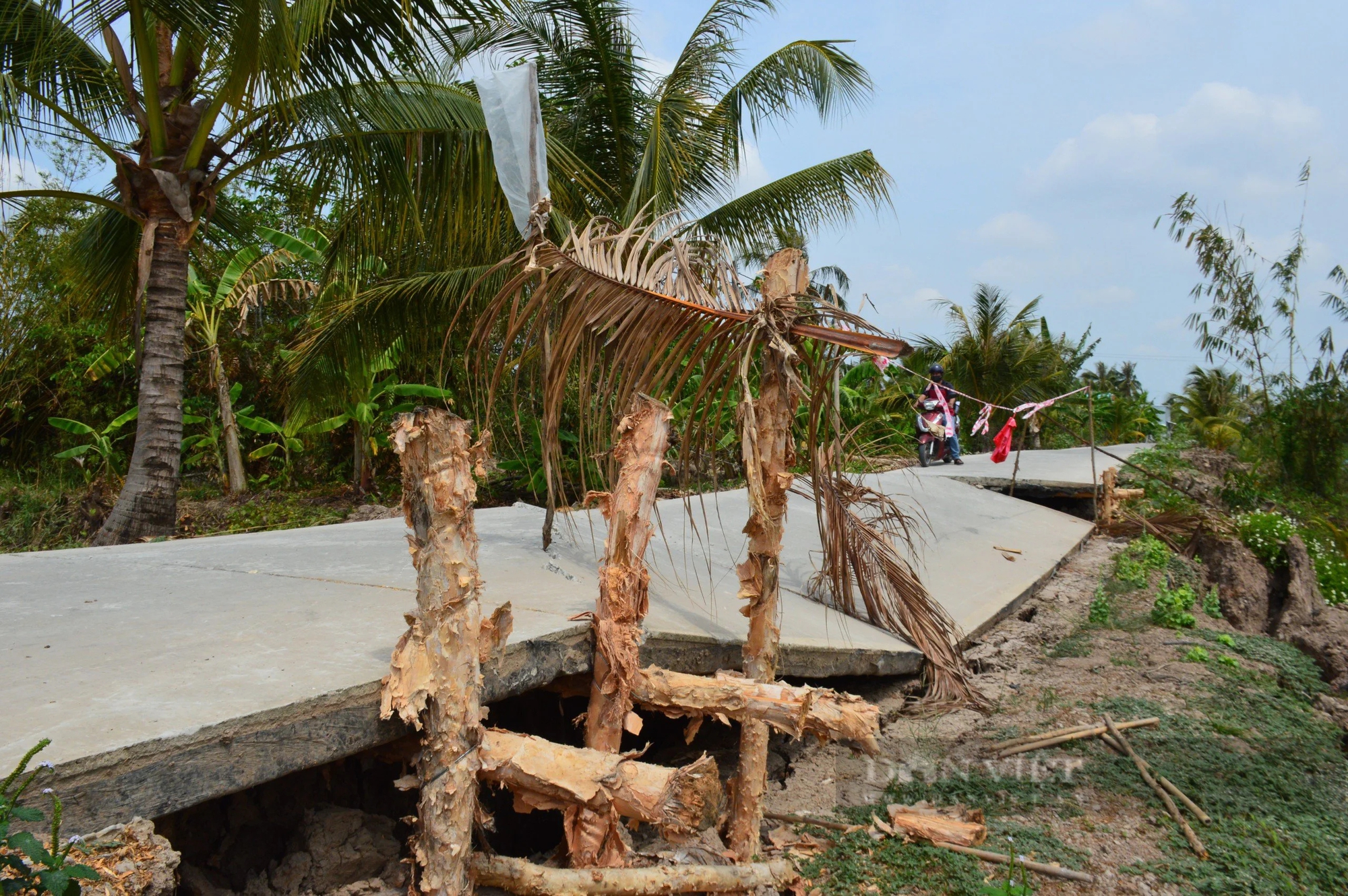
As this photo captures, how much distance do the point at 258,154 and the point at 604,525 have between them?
399cm

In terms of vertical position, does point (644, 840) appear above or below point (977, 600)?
below

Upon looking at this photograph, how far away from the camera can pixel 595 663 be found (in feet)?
9.69

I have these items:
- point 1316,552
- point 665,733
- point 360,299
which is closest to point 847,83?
point 360,299

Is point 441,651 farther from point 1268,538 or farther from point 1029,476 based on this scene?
point 1029,476

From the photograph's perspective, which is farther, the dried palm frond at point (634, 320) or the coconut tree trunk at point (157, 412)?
the coconut tree trunk at point (157, 412)

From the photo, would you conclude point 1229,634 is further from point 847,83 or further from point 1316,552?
point 847,83

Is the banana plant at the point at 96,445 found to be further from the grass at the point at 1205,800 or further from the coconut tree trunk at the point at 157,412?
the grass at the point at 1205,800

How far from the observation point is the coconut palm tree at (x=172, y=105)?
5.22m

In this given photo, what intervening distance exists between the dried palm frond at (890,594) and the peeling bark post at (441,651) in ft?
6.26

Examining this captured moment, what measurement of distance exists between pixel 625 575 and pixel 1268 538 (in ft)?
25.3

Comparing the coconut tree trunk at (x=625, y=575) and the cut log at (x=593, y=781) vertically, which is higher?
the coconut tree trunk at (x=625, y=575)

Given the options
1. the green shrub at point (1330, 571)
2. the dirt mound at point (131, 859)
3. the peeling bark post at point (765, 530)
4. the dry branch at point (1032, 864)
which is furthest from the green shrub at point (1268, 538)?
the dirt mound at point (131, 859)

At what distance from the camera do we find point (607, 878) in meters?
2.42

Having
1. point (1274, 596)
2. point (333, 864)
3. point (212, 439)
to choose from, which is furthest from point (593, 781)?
point (212, 439)
